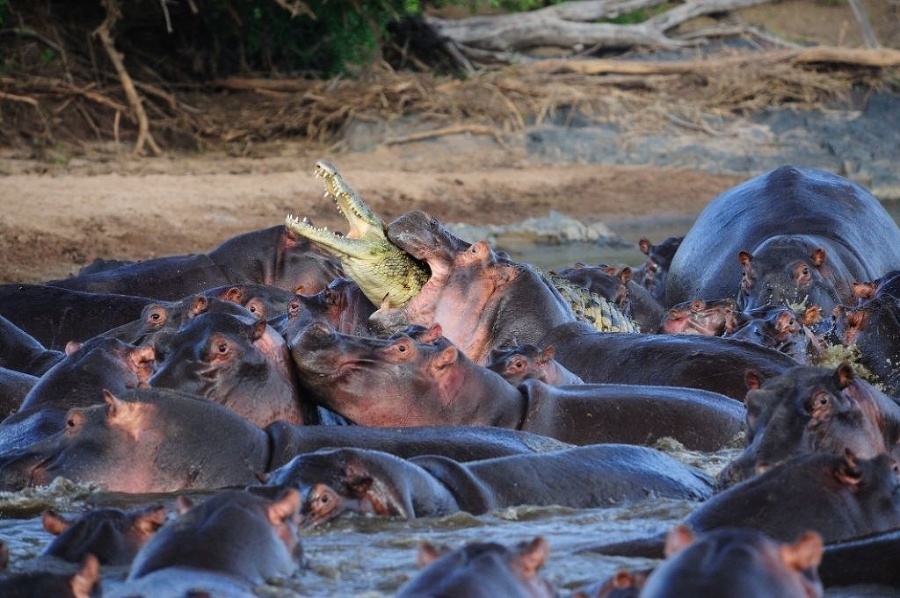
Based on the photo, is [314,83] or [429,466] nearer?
[429,466]

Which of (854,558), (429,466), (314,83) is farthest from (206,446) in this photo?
(314,83)

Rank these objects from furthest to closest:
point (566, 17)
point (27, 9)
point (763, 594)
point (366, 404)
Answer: point (566, 17), point (27, 9), point (366, 404), point (763, 594)

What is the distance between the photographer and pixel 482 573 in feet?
10.3

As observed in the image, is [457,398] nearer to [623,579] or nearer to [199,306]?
[199,306]

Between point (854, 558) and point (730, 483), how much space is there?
890 mm

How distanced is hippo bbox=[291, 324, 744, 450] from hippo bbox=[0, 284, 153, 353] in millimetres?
2350

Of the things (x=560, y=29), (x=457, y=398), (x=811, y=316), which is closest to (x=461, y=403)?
(x=457, y=398)

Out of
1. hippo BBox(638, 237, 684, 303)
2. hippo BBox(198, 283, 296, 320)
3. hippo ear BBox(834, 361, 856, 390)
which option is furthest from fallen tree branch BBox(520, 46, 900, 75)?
hippo ear BBox(834, 361, 856, 390)

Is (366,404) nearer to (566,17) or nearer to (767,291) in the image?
(767,291)

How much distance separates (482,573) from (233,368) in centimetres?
265

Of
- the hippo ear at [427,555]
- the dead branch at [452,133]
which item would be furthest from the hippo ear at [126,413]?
the dead branch at [452,133]

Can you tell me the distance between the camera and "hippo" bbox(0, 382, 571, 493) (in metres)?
5.09

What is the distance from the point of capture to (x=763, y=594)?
2.90m

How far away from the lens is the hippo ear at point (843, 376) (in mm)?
4795
